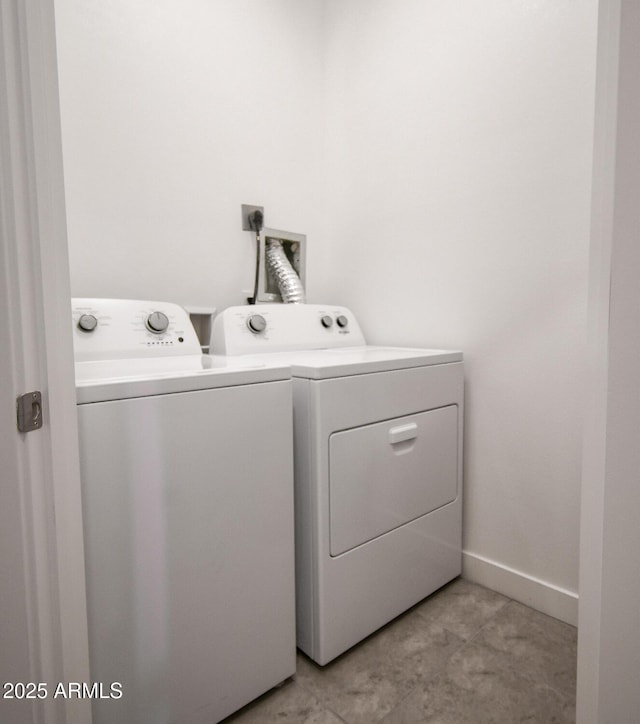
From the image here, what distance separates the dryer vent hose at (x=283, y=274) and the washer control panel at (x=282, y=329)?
0.10 m

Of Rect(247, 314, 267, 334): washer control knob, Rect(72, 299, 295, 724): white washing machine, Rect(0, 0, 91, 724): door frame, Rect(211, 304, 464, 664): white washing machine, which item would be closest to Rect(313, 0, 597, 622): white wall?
Rect(211, 304, 464, 664): white washing machine

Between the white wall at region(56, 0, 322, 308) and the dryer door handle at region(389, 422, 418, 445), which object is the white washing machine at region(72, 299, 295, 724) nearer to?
the dryer door handle at region(389, 422, 418, 445)

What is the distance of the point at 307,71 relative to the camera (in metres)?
1.96

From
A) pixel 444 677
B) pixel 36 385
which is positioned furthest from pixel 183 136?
pixel 444 677

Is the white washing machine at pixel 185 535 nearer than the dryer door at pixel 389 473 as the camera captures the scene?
Yes

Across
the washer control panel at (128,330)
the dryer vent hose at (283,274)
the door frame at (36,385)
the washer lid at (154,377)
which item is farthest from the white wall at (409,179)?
the door frame at (36,385)

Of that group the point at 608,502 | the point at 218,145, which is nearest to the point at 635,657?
the point at 608,502

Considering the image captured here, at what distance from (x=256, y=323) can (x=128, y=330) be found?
0.41 meters

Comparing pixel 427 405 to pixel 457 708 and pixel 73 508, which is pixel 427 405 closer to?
pixel 457 708

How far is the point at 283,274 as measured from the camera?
1.83 meters

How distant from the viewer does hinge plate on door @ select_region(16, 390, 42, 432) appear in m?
0.64

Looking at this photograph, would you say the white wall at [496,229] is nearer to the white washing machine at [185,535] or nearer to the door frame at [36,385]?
the white washing machine at [185,535]

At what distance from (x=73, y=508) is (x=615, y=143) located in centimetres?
92

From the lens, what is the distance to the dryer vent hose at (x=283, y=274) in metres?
1.80
